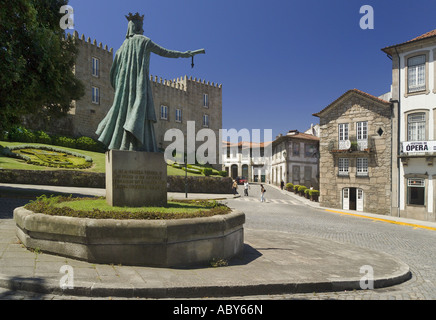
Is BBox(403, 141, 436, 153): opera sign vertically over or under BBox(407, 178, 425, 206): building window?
over

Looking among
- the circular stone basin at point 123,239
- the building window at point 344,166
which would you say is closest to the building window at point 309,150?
the building window at point 344,166

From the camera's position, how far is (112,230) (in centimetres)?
512

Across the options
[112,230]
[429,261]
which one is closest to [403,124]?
[429,261]

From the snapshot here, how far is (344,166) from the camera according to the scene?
2431 centimetres

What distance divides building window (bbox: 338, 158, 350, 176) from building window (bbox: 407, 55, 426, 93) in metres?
6.47

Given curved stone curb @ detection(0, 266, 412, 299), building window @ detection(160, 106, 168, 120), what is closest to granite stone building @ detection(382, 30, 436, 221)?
curved stone curb @ detection(0, 266, 412, 299)

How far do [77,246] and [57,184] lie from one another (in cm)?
1894

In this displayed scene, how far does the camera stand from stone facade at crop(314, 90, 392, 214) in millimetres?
22047

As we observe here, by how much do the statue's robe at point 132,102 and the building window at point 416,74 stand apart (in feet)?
62.2

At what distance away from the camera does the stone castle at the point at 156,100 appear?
35.7 metres

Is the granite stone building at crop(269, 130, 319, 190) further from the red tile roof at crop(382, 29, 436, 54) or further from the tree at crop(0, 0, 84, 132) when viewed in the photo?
the tree at crop(0, 0, 84, 132)

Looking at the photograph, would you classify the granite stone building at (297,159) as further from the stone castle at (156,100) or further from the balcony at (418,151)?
the balcony at (418,151)

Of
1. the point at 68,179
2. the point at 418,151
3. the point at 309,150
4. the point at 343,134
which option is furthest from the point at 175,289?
the point at 309,150
